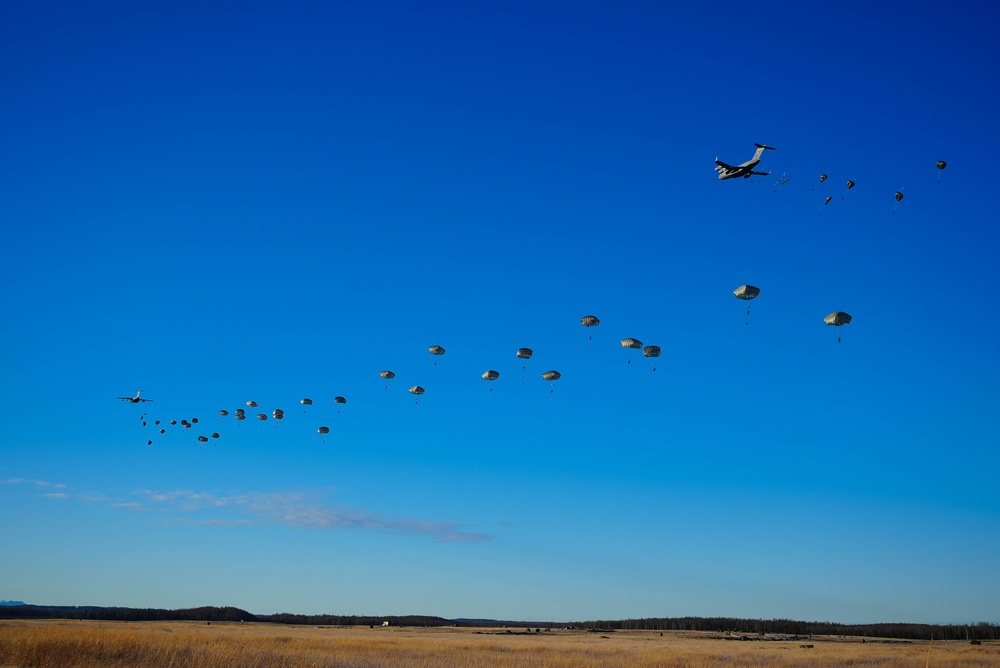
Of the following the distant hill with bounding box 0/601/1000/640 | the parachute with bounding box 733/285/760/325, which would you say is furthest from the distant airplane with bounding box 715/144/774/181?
the distant hill with bounding box 0/601/1000/640

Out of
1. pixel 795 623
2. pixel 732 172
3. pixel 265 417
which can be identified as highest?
pixel 732 172

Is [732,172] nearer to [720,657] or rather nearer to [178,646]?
[720,657]

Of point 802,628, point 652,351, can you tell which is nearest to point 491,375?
point 652,351

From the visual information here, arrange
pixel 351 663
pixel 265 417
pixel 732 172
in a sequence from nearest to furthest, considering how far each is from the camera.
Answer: pixel 351 663 < pixel 732 172 < pixel 265 417

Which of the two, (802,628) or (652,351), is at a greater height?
(652,351)

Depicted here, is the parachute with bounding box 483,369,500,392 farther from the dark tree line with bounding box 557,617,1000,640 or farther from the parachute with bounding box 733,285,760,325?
the dark tree line with bounding box 557,617,1000,640

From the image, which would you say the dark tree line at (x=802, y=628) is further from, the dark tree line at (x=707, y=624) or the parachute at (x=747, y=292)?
the parachute at (x=747, y=292)

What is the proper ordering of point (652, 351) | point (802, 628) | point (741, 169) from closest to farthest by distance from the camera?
point (741, 169), point (652, 351), point (802, 628)

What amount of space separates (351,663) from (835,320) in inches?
1497

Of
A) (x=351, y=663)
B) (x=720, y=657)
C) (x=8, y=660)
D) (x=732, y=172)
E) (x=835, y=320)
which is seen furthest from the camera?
(x=720, y=657)

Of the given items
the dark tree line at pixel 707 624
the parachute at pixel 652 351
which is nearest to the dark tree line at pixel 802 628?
the dark tree line at pixel 707 624

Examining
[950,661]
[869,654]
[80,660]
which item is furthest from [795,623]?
[80,660]

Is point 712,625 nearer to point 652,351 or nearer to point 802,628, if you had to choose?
point 802,628

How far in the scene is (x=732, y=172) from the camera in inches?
1791
